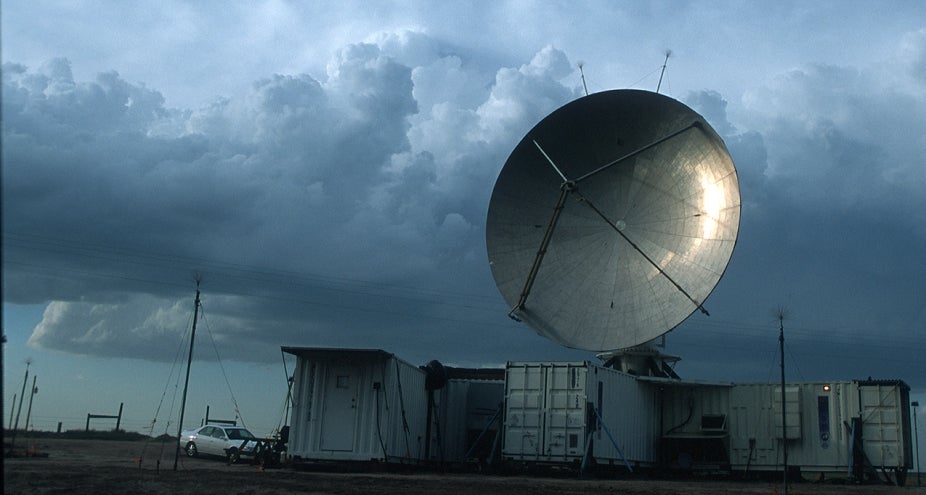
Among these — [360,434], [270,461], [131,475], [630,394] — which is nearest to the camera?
[131,475]

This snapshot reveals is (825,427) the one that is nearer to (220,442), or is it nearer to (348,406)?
(348,406)

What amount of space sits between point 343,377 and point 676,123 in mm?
12958

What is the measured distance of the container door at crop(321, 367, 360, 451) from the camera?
26.4 meters

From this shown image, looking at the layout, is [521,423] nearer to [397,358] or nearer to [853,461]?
[397,358]

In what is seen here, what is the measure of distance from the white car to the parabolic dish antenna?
1093cm

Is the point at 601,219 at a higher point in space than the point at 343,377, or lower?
higher

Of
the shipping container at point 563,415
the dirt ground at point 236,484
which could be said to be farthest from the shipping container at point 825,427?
the dirt ground at point 236,484

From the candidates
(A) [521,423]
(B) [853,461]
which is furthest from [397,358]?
(B) [853,461]

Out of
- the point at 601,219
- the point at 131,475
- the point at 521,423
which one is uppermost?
the point at 601,219

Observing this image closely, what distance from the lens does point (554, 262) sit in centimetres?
2856

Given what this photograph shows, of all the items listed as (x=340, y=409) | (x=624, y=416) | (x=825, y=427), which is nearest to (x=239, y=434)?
(x=340, y=409)

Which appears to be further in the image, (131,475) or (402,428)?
(402,428)

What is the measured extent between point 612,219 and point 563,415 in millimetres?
6613

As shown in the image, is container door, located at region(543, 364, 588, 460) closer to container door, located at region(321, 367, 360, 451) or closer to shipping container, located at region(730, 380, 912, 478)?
container door, located at region(321, 367, 360, 451)
